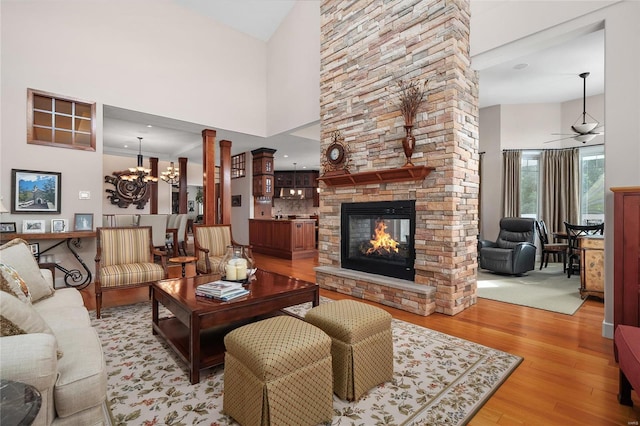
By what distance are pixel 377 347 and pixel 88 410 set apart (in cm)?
150

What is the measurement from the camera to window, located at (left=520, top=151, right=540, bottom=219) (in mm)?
7359

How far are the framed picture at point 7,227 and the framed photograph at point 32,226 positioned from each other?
10 cm

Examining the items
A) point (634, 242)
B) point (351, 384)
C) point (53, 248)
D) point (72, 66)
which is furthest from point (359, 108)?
point (53, 248)

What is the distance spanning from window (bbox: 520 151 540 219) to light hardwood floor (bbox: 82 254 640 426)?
3.90m

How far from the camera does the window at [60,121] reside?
440cm

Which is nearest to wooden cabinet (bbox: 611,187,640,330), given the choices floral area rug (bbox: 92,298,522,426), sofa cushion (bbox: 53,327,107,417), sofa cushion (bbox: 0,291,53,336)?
floral area rug (bbox: 92,298,522,426)

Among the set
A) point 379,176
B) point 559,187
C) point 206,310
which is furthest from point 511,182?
point 206,310

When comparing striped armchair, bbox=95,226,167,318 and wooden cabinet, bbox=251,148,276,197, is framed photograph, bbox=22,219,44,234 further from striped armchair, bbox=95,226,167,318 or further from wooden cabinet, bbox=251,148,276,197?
wooden cabinet, bbox=251,148,276,197

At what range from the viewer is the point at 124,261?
3.85 meters

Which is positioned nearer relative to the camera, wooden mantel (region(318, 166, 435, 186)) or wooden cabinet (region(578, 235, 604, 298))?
wooden mantel (region(318, 166, 435, 186))

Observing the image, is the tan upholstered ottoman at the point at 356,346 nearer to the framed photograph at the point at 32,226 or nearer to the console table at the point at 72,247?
the console table at the point at 72,247

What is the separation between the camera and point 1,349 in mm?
1125

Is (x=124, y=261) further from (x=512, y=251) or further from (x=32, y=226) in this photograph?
(x=512, y=251)

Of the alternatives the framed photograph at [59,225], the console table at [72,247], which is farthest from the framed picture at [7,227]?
the framed photograph at [59,225]
